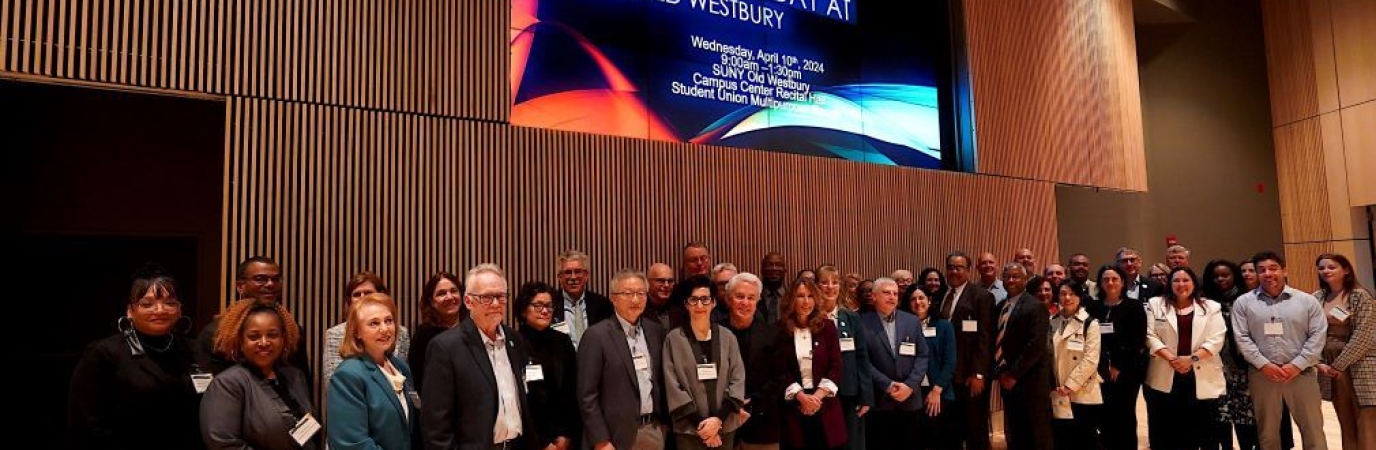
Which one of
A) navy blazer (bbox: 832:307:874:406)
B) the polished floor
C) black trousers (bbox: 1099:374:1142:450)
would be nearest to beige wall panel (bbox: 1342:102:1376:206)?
the polished floor

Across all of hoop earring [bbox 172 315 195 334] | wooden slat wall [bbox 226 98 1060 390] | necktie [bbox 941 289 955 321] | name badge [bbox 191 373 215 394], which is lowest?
name badge [bbox 191 373 215 394]

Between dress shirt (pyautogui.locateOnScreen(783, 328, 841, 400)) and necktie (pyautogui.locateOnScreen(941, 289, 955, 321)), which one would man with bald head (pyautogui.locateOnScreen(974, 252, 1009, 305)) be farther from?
dress shirt (pyautogui.locateOnScreen(783, 328, 841, 400))

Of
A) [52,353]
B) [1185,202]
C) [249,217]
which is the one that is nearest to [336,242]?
[249,217]

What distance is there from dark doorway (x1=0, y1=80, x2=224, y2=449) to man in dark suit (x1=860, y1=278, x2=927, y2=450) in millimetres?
4591

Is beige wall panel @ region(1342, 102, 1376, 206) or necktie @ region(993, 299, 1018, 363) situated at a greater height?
beige wall panel @ region(1342, 102, 1376, 206)

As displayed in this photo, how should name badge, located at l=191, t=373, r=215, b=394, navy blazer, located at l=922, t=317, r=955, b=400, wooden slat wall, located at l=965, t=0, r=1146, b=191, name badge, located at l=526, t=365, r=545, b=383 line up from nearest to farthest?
1. name badge, located at l=191, t=373, r=215, b=394
2. name badge, located at l=526, t=365, r=545, b=383
3. navy blazer, located at l=922, t=317, r=955, b=400
4. wooden slat wall, located at l=965, t=0, r=1146, b=191

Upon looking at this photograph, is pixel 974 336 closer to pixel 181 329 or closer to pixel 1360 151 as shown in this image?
pixel 181 329

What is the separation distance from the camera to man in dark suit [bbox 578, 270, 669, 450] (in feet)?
11.6

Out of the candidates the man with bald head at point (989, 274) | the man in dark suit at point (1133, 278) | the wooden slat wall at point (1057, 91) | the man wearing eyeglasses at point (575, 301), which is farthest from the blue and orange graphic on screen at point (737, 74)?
the man in dark suit at point (1133, 278)

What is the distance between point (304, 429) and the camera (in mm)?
2686

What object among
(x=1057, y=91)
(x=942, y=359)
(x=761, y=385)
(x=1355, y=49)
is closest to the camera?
(x=761, y=385)

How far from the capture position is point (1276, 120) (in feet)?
35.6

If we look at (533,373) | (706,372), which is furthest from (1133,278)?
(533,373)

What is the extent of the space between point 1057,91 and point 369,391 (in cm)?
797
